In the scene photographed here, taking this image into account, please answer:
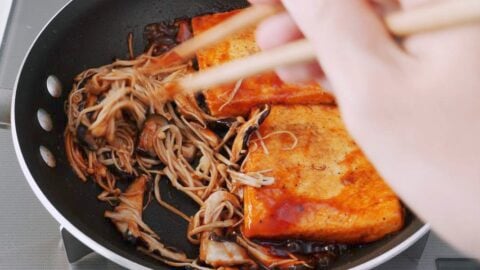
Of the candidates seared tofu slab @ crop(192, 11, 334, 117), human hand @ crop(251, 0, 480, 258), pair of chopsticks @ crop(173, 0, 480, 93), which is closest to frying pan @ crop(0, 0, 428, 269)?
seared tofu slab @ crop(192, 11, 334, 117)

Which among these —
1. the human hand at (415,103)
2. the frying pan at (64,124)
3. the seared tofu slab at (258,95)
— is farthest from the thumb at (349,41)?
the seared tofu slab at (258,95)

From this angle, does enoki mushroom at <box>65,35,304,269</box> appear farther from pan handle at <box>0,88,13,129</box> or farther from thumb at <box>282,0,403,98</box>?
thumb at <box>282,0,403,98</box>

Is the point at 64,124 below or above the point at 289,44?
below

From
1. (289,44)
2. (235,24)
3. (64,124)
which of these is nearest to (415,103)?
(289,44)

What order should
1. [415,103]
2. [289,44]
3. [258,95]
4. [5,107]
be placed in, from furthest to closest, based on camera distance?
[258,95], [5,107], [289,44], [415,103]

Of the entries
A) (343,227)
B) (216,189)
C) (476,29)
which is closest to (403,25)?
(476,29)

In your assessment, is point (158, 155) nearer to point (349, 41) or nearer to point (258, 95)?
point (258, 95)

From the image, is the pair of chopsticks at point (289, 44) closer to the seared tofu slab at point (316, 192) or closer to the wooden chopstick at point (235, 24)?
the wooden chopstick at point (235, 24)
